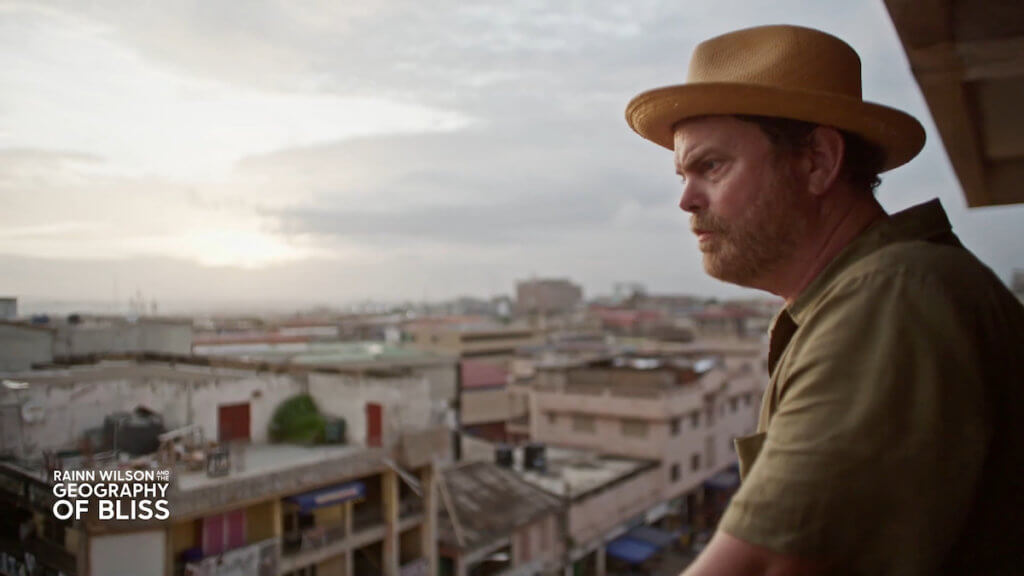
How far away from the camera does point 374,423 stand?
380 inches

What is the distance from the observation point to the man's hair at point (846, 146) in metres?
0.83

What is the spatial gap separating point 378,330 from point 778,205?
26582 mm

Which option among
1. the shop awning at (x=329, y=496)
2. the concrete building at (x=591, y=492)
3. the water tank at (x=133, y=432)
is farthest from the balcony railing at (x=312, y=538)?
the concrete building at (x=591, y=492)

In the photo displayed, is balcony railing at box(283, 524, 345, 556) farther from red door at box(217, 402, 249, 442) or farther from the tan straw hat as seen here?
the tan straw hat

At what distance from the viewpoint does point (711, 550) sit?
1.98 ft

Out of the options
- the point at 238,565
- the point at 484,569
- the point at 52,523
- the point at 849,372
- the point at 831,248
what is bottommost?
the point at 484,569

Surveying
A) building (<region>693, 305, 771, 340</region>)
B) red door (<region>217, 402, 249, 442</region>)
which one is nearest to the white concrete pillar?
red door (<region>217, 402, 249, 442</region>)

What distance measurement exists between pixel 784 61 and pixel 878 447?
47 centimetres

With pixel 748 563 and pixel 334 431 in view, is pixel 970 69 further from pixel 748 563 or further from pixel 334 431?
pixel 334 431

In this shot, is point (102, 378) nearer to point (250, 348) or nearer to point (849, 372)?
point (250, 348)

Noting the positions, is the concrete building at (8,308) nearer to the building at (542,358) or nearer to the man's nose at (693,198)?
the man's nose at (693,198)

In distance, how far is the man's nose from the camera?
0.87 m

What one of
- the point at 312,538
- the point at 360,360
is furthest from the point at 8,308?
the point at 360,360

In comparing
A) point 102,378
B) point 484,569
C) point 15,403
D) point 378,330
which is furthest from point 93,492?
point 378,330
